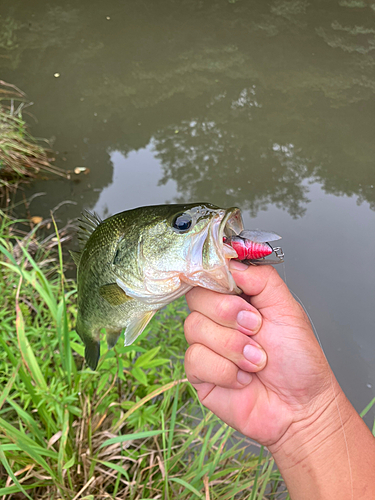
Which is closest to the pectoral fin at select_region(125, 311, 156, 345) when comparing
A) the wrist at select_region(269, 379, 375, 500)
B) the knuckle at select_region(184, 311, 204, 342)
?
the knuckle at select_region(184, 311, 204, 342)

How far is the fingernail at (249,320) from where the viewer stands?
3.90 ft

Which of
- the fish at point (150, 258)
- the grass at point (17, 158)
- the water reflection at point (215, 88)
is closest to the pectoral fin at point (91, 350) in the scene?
the fish at point (150, 258)

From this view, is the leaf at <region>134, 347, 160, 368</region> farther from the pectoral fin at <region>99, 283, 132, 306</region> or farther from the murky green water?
the murky green water

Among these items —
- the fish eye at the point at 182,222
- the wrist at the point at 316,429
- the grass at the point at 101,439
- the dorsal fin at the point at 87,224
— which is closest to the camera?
the fish eye at the point at 182,222

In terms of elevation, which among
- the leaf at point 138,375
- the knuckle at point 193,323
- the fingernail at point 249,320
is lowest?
the leaf at point 138,375

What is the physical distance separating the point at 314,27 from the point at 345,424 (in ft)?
28.6

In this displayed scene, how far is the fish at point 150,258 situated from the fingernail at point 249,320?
12cm

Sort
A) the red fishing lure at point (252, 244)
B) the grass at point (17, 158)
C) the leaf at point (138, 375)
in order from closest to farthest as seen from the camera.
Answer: the red fishing lure at point (252, 244) < the leaf at point (138, 375) < the grass at point (17, 158)

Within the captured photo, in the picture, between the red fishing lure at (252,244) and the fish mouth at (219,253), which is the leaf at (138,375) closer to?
the fish mouth at (219,253)

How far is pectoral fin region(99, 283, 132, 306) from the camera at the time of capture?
127cm

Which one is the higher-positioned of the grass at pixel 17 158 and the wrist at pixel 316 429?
the wrist at pixel 316 429

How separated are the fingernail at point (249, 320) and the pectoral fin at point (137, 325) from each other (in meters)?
0.36

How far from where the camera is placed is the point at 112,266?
126cm

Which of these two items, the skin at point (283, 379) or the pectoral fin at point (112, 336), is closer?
the skin at point (283, 379)
